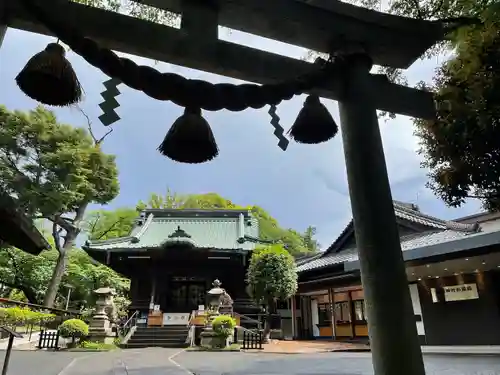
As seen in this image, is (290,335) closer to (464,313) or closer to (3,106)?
(464,313)

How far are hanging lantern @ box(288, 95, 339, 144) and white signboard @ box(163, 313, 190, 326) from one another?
17146 millimetres

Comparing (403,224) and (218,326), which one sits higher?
(403,224)

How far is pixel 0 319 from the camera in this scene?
619 inches

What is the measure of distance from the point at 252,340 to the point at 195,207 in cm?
2577

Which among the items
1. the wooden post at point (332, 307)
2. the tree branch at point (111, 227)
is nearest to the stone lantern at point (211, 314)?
the wooden post at point (332, 307)

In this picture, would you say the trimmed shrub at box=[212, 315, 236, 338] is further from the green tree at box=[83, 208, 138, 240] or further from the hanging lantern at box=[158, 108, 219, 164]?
the green tree at box=[83, 208, 138, 240]

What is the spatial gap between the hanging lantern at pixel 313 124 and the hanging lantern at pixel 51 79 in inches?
65.8

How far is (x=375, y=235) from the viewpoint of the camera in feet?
8.98

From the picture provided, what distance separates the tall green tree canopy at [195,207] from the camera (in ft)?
118

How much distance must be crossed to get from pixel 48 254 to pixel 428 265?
24.2m

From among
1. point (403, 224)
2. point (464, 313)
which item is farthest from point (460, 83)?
point (403, 224)

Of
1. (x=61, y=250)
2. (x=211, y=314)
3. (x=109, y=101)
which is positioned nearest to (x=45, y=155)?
(x=61, y=250)

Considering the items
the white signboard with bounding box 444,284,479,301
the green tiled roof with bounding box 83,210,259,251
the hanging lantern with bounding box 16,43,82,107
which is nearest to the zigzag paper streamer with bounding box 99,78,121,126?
the hanging lantern with bounding box 16,43,82,107

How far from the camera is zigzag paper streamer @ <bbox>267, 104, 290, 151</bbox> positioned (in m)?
3.14
